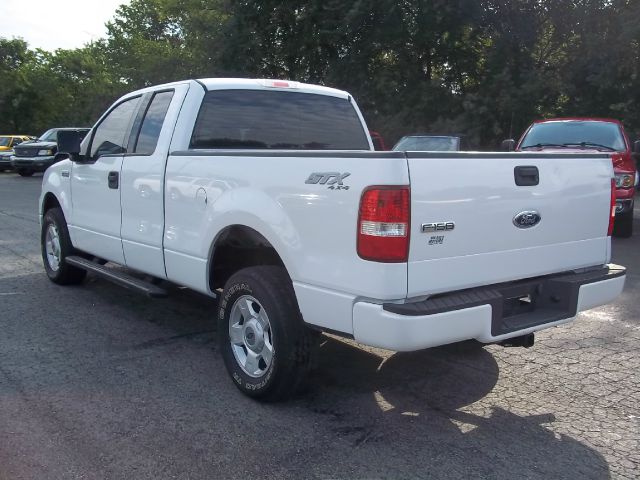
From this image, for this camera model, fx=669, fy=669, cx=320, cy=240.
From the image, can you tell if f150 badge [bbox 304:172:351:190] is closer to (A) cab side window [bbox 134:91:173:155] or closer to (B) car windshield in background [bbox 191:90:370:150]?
(B) car windshield in background [bbox 191:90:370:150]

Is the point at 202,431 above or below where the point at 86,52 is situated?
below

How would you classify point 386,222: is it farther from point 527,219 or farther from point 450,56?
point 450,56

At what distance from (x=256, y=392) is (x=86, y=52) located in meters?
57.0

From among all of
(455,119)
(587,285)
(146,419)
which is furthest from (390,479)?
(455,119)

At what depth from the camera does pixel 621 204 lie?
10.4m

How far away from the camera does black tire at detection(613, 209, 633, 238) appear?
1074cm

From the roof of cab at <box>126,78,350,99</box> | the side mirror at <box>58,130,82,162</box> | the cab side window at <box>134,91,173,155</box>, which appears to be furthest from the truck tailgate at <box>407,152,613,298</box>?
the side mirror at <box>58,130,82,162</box>

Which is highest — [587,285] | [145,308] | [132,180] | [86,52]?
[86,52]

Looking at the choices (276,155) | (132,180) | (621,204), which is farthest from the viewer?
(621,204)

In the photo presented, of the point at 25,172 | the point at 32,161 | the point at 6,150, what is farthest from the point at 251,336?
the point at 6,150

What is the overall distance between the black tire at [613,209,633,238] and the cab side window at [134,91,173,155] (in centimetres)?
805

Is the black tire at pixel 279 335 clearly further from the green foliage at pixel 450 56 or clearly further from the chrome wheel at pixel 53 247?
the green foliage at pixel 450 56

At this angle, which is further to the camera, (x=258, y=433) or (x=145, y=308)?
(x=145, y=308)

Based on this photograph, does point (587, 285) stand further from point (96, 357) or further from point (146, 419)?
point (96, 357)
